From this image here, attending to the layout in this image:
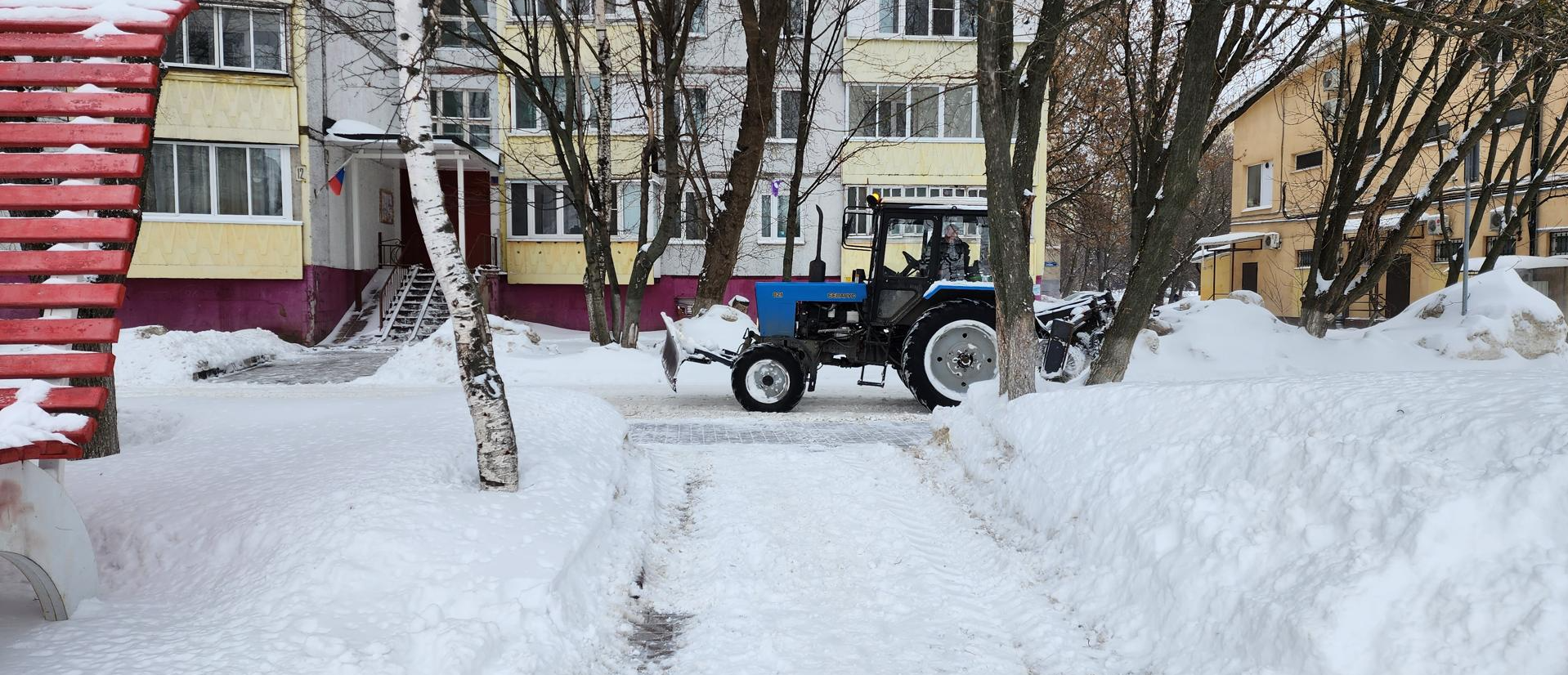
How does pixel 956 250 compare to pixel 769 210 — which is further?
pixel 769 210

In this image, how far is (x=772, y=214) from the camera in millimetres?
25047

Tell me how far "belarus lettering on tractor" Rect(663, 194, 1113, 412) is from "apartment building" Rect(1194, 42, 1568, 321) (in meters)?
12.2

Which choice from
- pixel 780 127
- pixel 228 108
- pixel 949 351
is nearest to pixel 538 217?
pixel 780 127

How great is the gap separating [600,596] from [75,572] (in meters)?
2.07

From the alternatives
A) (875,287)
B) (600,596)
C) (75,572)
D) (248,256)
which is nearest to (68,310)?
(75,572)

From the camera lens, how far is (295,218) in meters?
20.7

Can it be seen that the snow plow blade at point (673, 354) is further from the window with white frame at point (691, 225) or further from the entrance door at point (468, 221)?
the entrance door at point (468, 221)

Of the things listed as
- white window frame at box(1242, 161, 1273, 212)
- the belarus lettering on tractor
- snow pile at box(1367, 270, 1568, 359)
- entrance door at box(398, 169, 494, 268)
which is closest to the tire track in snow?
the belarus lettering on tractor

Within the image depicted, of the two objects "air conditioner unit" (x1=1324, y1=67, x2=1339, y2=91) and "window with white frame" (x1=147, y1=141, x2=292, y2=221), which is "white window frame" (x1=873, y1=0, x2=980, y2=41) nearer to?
Answer: "air conditioner unit" (x1=1324, y1=67, x2=1339, y2=91)

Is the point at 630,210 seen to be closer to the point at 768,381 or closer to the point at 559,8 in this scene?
the point at 559,8

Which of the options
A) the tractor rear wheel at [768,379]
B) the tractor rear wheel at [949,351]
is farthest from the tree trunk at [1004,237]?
the tractor rear wheel at [768,379]

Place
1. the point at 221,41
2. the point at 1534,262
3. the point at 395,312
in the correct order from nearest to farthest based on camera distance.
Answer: the point at 221,41
the point at 1534,262
the point at 395,312

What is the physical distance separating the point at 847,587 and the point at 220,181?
65.3 ft

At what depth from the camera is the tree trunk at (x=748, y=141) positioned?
15.2 m
